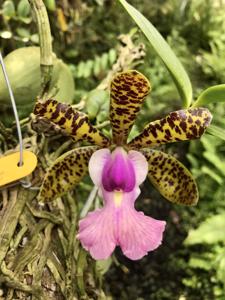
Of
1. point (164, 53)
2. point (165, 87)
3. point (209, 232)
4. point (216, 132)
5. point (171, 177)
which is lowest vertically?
point (209, 232)

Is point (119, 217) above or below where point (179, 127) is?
below

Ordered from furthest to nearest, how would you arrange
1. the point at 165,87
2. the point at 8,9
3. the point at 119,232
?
the point at 165,87, the point at 8,9, the point at 119,232

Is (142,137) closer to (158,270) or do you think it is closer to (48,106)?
(48,106)

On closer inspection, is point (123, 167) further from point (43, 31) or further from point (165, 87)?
point (165, 87)

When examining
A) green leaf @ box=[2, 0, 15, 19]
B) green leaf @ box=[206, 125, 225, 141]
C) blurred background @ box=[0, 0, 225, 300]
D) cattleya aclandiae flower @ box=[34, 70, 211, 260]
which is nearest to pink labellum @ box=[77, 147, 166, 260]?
cattleya aclandiae flower @ box=[34, 70, 211, 260]

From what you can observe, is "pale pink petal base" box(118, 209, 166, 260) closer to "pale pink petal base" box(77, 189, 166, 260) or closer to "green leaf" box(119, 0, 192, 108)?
"pale pink petal base" box(77, 189, 166, 260)

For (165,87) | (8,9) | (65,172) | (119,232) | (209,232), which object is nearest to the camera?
(119,232)

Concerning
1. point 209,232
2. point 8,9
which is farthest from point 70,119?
point 209,232

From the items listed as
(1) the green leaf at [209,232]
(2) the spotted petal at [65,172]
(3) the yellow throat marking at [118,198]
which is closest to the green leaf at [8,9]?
(2) the spotted petal at [65,172]
